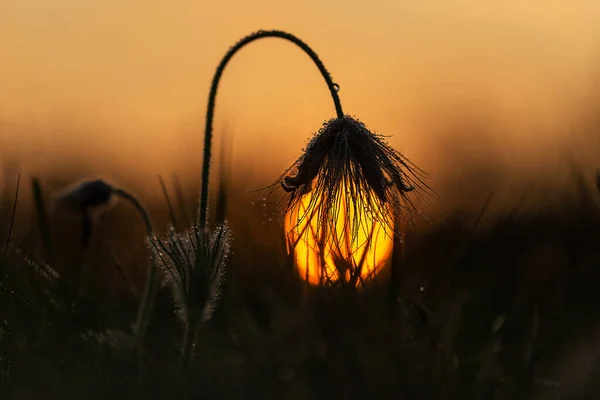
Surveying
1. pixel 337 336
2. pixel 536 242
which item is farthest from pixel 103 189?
pixel 536 242

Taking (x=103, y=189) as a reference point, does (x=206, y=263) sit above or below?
below

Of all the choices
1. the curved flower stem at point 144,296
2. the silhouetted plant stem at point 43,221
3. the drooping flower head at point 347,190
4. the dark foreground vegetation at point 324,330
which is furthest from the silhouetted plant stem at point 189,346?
the silhouetted plant stem at point 43,221

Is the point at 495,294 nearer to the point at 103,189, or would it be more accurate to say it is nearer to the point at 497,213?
the point at 497,213

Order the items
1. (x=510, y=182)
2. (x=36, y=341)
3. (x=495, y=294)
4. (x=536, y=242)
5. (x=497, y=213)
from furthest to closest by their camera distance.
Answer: (x=510, y=182) → (x=536, y=242) → (x=497, y=213) → (x=495, y=294) → (x=36, y=341)

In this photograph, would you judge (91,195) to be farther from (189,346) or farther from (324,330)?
(324,330)

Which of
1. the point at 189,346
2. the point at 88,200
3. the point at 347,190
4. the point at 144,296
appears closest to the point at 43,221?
the point at 88,200
